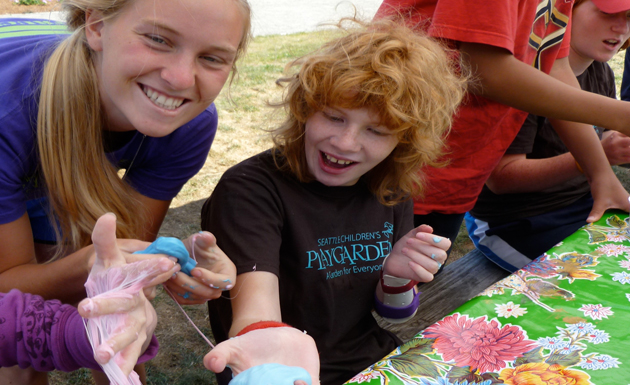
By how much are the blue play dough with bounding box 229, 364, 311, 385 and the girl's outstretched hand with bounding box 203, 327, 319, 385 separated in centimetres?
4

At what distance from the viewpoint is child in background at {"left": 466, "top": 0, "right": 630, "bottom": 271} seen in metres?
2.04

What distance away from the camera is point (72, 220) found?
1.29m

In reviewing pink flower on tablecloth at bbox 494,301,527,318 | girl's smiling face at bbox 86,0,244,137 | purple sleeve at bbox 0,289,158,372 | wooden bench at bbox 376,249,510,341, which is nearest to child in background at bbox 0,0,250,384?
girl's smiling face at bbox 86,0,244,137

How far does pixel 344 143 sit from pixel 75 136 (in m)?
0.66

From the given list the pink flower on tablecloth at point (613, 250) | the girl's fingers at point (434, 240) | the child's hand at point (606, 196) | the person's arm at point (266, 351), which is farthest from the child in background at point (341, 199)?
the child's hand at point (606, 196)

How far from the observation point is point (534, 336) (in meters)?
1.03

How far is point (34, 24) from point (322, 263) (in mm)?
1219

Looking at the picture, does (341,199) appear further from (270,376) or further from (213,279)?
(270,376)

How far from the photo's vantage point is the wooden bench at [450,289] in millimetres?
1848

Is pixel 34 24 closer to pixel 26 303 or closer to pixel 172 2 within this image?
pixel 172 2

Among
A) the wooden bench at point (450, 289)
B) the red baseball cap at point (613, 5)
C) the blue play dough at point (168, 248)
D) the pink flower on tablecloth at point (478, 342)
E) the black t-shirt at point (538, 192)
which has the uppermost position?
the red baseball cap at point (613, 5)

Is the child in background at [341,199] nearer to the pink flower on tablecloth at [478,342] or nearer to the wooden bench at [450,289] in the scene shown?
the pink flower on tablecloth at [478,342]

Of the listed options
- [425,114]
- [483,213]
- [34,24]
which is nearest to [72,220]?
[34,24]

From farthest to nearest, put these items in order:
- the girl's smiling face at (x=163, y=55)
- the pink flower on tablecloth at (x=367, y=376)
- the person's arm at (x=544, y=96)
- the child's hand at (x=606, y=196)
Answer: the child's hand at (x=606, y=196), the person's arm at (x=544, y=96), the girl's smiling face at (x=163, y=55), the pink flower on tablecloth at (x=367, y=376)
